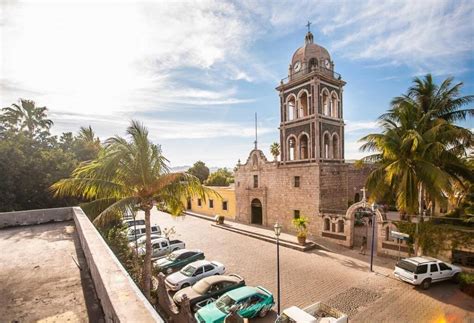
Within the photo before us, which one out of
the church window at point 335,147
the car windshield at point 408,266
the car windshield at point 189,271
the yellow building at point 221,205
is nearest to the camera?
the car windshield at point 408,266

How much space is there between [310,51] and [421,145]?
1288 cm

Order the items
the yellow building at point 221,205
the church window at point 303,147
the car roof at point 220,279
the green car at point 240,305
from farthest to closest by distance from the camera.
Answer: the yellow building at point 221,205
the church window at point 303,147
the car roof at point 220,279
the green car at point 240,305

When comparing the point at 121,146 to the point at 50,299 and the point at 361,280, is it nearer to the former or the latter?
the point at 50,299

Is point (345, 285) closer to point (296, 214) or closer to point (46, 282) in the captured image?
point (296, 214)

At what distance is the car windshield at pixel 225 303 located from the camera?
31.1 feet

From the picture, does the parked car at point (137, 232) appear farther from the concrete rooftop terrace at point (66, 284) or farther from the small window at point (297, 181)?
the small window at point (297, 181)

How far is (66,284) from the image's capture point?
5.39 m

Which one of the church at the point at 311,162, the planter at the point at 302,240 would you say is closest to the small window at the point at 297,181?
the church at the point at 311,162

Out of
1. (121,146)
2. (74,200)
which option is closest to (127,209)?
(121,146)

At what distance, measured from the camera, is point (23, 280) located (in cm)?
571

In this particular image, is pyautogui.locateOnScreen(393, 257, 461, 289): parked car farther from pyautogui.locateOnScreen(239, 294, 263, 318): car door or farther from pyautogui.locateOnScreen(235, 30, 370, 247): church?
pyautogui.locateOnScreen(239, 294, 263, 318): car door

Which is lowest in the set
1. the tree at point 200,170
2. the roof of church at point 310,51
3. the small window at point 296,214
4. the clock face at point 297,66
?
the small window at point 296,214

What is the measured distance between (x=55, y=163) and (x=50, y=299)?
17316mm

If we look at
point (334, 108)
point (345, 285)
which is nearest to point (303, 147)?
point (334, 108)
